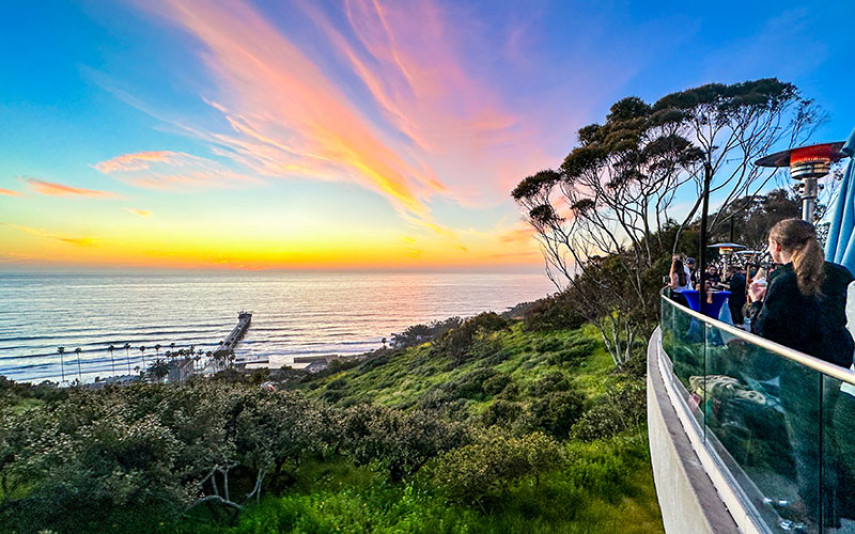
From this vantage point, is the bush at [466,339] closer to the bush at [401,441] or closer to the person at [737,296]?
the bush at [401,441]

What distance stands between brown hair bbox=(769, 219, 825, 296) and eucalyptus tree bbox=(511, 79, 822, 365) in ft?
35.5

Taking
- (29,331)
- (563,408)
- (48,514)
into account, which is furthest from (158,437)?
(29,331)

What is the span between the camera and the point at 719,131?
13227 millimetres

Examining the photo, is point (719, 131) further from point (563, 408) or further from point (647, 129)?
point (563, 408)

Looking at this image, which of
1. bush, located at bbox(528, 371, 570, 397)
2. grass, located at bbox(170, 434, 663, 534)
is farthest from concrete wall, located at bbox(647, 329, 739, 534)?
bush, located at bbox(528, 371, 570, 397)

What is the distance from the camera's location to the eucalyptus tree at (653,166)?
499 inches

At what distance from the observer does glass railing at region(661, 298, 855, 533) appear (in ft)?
5.18

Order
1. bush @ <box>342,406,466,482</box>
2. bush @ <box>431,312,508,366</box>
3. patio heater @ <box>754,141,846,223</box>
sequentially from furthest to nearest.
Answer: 1. bush @ <box>431,312,508,366</box>
2. bush @ <box>342,406,466,482</box>
3. patio heater @ <box>754,141,846,223</box>

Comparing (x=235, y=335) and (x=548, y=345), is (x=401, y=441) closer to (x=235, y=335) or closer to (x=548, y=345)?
(x=548, y=345)

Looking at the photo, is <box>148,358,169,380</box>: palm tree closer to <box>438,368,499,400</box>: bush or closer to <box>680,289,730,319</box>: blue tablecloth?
<box>438,368,499,400</box>: bush

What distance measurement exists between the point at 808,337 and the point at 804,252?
605 millimetres

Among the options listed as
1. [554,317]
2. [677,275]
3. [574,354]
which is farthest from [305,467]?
[554,317]

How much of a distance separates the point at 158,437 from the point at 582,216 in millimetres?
16222

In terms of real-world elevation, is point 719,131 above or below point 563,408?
above
